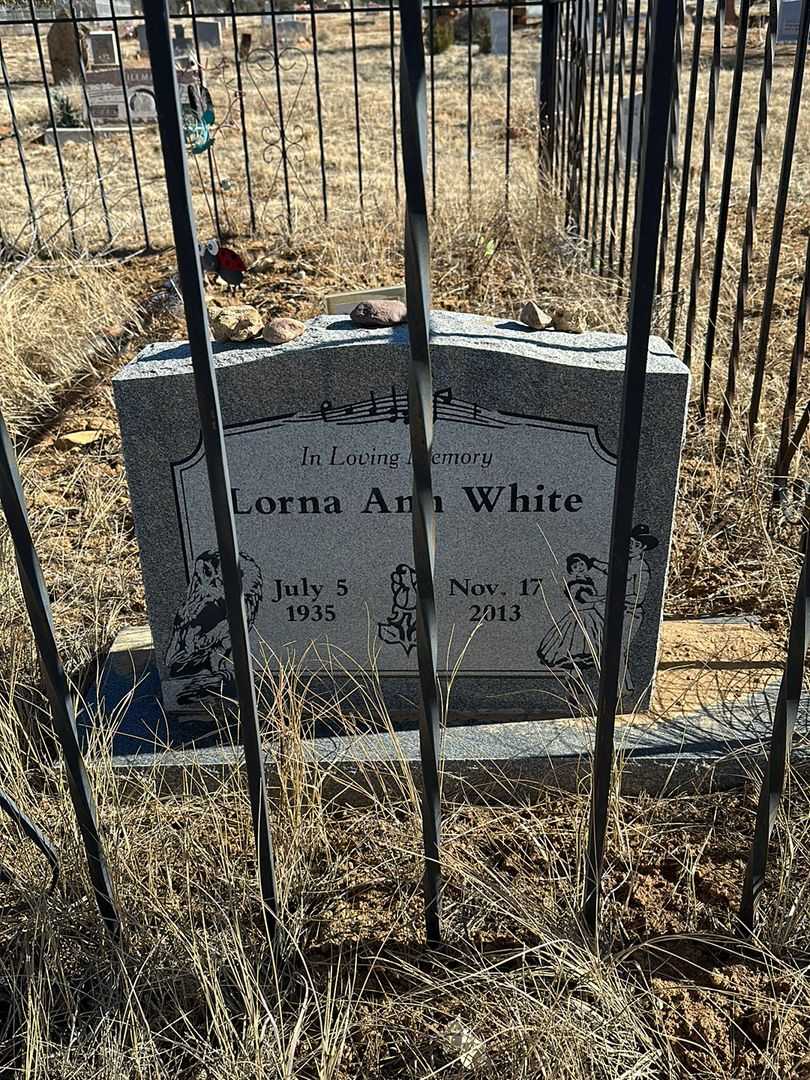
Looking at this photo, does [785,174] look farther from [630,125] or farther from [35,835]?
[35,835]

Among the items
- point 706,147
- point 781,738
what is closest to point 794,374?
point 706,147

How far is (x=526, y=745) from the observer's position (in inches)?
94.8

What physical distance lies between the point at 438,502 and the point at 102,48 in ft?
47.4

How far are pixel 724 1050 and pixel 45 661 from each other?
1.27 m

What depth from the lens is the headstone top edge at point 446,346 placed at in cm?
220

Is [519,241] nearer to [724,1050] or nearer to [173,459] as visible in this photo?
[173,459]

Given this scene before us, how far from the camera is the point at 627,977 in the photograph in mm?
1842

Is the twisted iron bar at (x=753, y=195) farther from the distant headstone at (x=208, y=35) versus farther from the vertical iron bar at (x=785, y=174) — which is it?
the distant headstone at (x=208, y=35)

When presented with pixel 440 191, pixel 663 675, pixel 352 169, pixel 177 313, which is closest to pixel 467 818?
pixel 663 675

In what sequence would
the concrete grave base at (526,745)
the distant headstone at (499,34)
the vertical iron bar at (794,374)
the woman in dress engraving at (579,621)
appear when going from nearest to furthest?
the concrete grave base at (526,745) → the woman in dress engraving at (579,621) → the vertical iron bar at (794,374) → the distant headstone at (499,34)

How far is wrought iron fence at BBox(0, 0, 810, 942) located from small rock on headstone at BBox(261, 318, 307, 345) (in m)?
0.94

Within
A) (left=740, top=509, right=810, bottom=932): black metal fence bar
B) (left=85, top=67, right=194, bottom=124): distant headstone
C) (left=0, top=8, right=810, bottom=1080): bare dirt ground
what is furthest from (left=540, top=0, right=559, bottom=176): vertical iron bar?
(left=740, top=509, right=810, bottom=932): black metal fence bar

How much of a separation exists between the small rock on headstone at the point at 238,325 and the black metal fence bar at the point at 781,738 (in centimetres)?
127

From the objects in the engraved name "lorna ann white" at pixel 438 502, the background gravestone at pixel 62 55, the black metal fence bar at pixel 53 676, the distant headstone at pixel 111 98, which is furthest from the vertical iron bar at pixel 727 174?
the background gravestone at pixel 62 55
